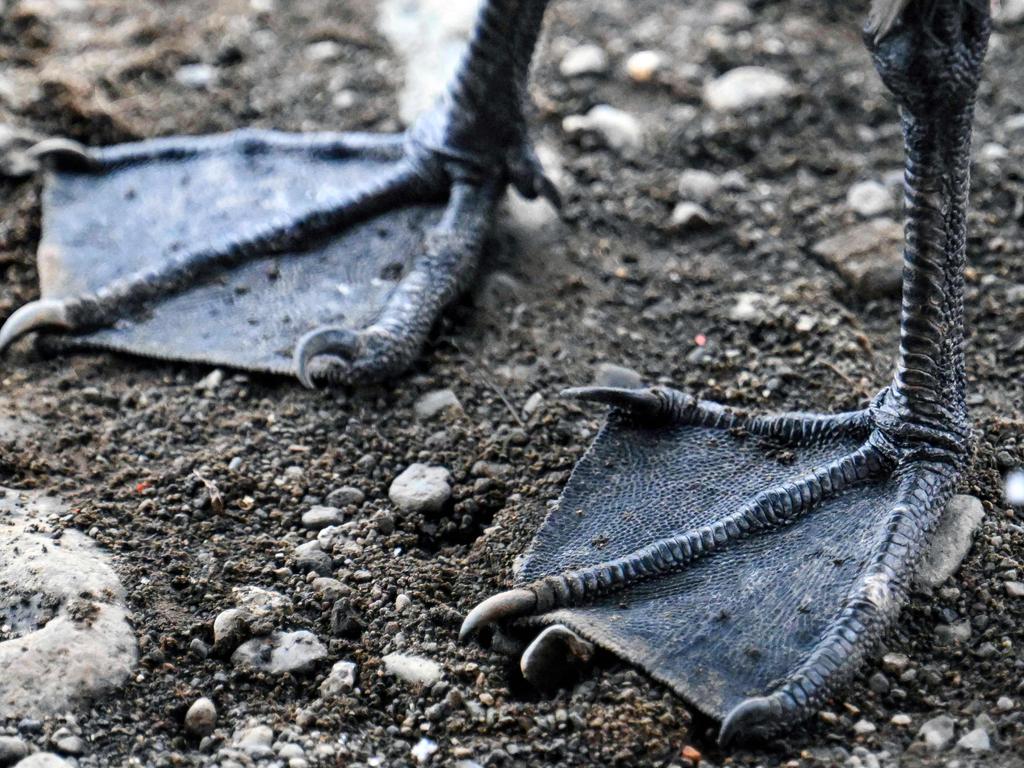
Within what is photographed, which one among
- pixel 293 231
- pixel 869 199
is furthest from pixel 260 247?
pixel 869 199

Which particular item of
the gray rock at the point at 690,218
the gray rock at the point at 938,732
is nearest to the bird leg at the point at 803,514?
the gray rock at the point at 938,732

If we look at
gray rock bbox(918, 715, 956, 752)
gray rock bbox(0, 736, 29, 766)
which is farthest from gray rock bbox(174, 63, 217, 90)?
gray rock bbox(918, 715, 956, 752)

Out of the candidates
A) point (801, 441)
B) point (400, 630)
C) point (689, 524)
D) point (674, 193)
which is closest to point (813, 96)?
point (674, 193)

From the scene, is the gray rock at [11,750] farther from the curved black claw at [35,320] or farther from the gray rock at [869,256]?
the gray rock at [869,256]

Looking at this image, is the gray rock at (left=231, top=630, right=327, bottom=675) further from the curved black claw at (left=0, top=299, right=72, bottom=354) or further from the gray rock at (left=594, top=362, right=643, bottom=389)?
the curved black claw at (left=0, top=299, right=72, bottom=354)

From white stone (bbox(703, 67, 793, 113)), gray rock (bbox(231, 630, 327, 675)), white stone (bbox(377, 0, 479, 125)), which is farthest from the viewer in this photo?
white stone (bbox(377, 0, 479, 125))

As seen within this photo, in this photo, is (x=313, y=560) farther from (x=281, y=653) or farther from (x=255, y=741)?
(x=255, y=741)

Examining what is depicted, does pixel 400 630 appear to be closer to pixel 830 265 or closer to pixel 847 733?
pixel 847 733
